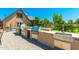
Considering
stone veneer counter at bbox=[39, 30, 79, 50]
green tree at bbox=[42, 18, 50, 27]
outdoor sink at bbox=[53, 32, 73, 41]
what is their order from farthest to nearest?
green tree at bbox=[42, 18, 50, 27], outdoor sink at bbox=[53, 32, 73, 41], stone veneer counter at bbox=[39, 30, 79, 50]

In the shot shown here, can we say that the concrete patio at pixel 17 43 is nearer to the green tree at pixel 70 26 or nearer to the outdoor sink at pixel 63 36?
the outdoor sink at pixel 63 36

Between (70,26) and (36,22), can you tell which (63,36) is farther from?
(36,22)

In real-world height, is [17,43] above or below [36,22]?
below

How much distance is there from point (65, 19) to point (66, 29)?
0.23m

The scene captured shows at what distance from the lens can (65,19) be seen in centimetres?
458

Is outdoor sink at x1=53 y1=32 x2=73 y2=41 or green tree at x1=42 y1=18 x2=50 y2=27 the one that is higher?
green tree at x1=42 y1=18 x2=50 y2=27

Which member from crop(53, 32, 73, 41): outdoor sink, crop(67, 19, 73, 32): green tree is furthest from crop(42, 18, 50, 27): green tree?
crop(67, 19, 73, 32): green tree

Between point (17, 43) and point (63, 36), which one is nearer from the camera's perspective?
point (63, 36)

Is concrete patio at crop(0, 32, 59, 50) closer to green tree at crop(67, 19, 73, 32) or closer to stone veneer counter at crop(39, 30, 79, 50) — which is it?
stone veneer counter at crop(39, 30, 79, 50)

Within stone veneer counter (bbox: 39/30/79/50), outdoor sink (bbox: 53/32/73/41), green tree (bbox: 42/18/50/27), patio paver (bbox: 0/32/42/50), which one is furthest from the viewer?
green tree (bbox: 42/18/50/27)

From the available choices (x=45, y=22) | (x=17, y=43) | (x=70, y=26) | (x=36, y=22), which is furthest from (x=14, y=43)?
(x=70, y=26)

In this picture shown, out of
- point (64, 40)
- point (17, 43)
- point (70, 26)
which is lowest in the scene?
point (17, 43)
